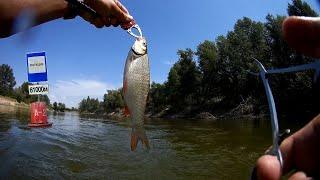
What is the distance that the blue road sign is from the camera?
1662 cm

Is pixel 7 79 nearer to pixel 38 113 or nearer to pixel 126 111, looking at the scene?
pixel 38 113

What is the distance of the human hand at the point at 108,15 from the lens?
2.97m

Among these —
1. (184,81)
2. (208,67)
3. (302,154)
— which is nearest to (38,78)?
(302,154)

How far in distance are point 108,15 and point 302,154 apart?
2.01 metres

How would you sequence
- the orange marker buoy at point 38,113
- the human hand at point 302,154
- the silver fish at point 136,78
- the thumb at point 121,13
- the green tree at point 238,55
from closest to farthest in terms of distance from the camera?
the human hand at point 302,154 < the silver fish at point 136,78 < the thumb at point 121,13 < the orange marker buoy at point 38,113 < the green tree at point 238,55

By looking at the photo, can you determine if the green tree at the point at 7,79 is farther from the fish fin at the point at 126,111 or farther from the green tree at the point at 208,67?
the fish fin at the point at 126,111

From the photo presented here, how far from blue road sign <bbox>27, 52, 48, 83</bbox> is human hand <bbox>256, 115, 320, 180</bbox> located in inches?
626

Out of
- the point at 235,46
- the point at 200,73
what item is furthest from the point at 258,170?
the point at 200,73

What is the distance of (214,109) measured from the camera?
2640 inches

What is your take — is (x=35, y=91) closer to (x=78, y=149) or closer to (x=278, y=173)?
(x=78, y=149)

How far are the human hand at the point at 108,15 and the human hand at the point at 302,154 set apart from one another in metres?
1.85

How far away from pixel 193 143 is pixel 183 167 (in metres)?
4.36

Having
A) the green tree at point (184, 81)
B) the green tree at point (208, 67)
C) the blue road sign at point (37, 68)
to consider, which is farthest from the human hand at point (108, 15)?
the green tree at point (184, 81)

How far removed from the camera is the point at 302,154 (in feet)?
4.85
